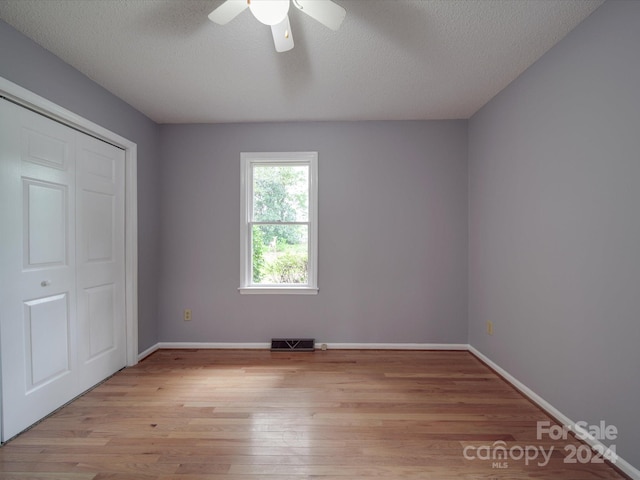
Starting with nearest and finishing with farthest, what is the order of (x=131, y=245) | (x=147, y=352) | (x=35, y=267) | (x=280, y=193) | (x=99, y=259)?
(x=35, y=267)
(x=99, y=259)
(x=131, y=245)
(x=147, y=352)
(x=280, y=193)

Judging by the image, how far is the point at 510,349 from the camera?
2498 mm

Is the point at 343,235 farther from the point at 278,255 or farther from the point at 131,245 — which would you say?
the point at 131,245

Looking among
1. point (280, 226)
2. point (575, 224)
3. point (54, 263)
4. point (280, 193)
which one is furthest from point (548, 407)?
point (54, 263)

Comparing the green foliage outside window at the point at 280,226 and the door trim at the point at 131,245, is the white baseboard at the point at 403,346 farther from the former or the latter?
the door trim at the point at 131,245

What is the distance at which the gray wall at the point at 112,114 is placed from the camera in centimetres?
183

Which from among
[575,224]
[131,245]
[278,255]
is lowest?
[278,255]

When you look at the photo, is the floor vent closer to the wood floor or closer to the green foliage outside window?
the wood floor

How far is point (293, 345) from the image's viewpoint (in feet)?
10.6

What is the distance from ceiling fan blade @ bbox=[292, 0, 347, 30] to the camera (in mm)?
1419

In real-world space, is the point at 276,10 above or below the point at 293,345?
above

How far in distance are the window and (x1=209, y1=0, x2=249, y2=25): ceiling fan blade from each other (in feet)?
5.78

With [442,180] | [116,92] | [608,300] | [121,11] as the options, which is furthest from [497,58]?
[116,92]

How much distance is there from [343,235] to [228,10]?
222cm

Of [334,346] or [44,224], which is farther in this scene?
[334,346]
